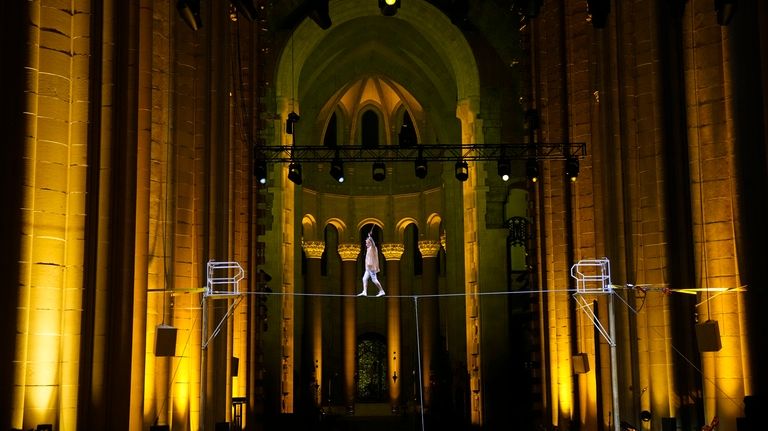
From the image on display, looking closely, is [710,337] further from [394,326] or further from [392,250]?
[392,250]

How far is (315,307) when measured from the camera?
38.0m

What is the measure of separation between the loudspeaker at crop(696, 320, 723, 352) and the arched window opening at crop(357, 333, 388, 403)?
29.5 meters

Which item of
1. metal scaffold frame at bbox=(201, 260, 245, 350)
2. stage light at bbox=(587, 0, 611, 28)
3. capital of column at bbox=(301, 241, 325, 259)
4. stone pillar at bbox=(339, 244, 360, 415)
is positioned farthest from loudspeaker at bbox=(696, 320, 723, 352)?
capital of column at bbox=(301, 241, 325, 259)

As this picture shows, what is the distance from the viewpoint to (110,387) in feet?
35.5

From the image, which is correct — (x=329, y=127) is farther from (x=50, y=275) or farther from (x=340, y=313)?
(x=50, y=275)

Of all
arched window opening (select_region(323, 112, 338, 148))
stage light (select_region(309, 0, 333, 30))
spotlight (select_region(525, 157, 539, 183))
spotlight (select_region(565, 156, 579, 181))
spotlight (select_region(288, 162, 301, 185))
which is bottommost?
spotlight (select_region(565, 156, 579, 181))

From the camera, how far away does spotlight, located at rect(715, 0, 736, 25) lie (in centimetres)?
1148

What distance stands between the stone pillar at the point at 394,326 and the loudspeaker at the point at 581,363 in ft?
60.9

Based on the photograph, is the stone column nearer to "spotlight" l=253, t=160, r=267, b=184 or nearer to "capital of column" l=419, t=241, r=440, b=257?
"capital of column" l=419, t=241, r=440, b=257

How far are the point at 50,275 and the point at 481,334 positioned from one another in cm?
2098

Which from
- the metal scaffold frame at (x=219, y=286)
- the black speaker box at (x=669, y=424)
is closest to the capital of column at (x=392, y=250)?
the metal scaffold frame at (x=219, y=286)

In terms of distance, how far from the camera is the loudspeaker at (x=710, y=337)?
12.4m

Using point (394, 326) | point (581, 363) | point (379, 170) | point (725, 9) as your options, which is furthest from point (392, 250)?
point (725, 9)

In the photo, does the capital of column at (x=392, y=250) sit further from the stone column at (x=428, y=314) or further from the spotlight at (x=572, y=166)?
the spotlight at (x=572, y=166)
